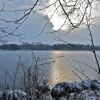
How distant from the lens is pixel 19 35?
5820 mm

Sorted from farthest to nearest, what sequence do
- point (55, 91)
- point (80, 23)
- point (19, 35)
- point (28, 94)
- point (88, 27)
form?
point (55, 91)
point (19, 35)
point (28, 94)
point (80, 23)
point (88, 27)

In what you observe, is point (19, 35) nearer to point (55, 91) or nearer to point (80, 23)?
point (80, 23)

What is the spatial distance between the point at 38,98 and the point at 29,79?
2.05 feet

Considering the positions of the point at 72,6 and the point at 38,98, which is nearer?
the point at 72,6

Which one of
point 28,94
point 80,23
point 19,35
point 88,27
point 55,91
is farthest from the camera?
point 55,91

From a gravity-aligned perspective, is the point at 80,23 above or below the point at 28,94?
above

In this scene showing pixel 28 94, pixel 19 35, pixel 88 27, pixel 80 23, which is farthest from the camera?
pixel 19 35

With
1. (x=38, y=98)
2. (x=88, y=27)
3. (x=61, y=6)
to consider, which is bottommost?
(x=38, y=98)

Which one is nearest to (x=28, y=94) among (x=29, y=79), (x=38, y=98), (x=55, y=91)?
(x=29, y=79)

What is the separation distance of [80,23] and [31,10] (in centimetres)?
60

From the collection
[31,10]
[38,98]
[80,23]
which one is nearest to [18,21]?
[31,10]

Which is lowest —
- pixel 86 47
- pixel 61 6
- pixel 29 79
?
pixel 29 79

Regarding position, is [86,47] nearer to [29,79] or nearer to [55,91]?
[29,79]

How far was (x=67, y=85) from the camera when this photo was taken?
27.0m
